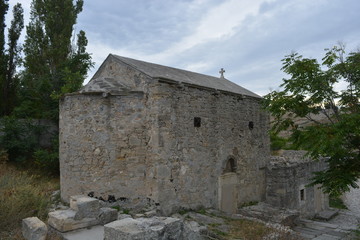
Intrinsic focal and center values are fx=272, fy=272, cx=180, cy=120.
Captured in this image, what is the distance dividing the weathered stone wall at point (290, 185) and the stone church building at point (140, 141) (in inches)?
133

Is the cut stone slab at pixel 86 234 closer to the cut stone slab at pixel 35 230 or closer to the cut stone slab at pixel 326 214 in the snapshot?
the cut stone slab at pixel 35 230

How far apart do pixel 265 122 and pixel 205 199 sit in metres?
4.76

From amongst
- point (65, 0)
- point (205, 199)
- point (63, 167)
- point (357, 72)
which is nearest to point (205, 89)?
point (205, 199)

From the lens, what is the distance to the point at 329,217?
1309 cm

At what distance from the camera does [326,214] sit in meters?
13.4

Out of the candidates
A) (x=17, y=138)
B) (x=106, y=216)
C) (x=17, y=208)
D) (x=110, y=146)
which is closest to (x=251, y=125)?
(x=110, y=146)

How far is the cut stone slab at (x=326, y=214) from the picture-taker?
12999 millimetres

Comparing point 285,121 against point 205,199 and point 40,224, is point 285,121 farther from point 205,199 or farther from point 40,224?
point 40,224

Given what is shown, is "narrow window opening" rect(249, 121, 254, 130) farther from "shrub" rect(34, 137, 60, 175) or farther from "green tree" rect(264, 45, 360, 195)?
"shrub" rect(34, 137, 60, 175)

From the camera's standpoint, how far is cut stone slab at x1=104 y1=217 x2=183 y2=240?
433 cm

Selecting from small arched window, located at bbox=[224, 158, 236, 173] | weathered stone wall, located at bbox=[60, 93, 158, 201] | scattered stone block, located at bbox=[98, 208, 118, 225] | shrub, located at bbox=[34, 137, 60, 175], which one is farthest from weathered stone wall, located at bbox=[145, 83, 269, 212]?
shrub, located at bbox=[34, 137, 60, 175]

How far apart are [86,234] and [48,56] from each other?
46.8 ft

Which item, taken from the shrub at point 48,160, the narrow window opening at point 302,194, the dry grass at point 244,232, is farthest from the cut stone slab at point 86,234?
the narrow window opening at point 302,194

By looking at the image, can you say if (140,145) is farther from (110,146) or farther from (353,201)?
(353,201)
